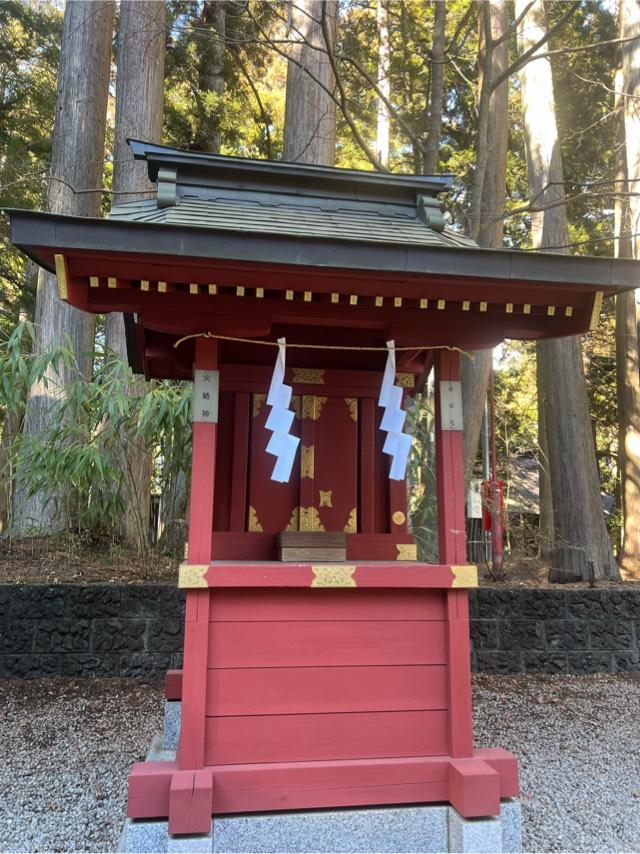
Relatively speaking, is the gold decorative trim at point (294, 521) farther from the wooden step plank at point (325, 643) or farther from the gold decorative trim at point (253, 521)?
the wooden step plank at point (325, 643)

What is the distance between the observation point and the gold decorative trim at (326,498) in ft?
10.2

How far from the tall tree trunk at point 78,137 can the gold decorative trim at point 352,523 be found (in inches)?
173

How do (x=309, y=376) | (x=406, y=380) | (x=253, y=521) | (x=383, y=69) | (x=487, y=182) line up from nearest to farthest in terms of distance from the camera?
(x=253, y=521) < (x=309, y=376) < (x=406, y=380) < (x=487, y=182) < (x=383, y=69)

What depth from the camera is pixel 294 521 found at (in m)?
3.09

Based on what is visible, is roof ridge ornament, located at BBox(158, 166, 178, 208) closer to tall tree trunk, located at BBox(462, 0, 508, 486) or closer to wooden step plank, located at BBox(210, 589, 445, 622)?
wooden step plank, located at BBox(210, 589, 445, 622)

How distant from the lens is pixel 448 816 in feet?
7.72

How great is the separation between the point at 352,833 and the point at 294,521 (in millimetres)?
1345

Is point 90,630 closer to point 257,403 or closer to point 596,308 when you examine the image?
point 257,403

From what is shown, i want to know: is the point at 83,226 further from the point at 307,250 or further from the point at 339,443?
the point at 339,443

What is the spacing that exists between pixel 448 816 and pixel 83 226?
2.59 m

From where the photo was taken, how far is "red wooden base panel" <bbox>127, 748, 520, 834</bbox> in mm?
2178

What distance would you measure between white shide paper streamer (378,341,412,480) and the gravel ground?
1.69 m

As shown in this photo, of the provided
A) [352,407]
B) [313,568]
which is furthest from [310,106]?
[313,568]

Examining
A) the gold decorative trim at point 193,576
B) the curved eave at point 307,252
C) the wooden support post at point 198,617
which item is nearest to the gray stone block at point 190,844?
the wooden support post at point 198,617
